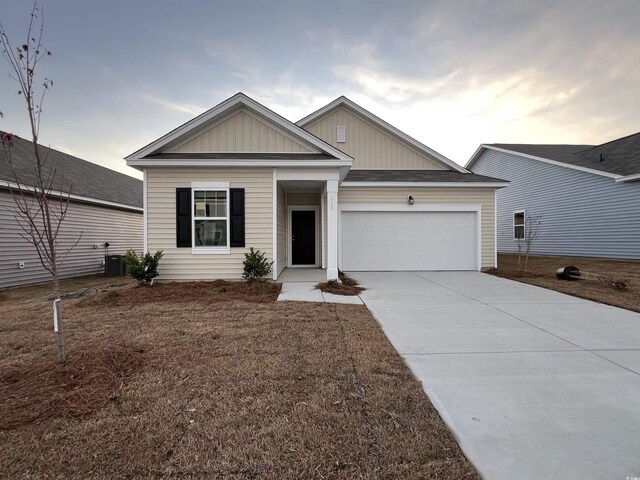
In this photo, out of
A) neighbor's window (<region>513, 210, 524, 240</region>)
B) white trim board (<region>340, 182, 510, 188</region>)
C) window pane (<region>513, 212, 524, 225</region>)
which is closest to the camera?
white trim board (<region>340, 182, 510, 188</region>)

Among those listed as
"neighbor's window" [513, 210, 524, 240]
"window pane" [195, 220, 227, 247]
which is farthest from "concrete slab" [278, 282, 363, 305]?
"neighbor's window" [513, 210, 524, 240]

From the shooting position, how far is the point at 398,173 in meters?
12.5

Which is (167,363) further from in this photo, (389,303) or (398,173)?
(398,173)

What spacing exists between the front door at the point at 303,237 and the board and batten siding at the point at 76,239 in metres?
6.62

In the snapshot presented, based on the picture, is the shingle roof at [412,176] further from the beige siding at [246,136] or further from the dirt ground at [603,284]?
the dirt ground at [603,284]

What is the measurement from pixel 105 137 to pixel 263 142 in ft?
30.1

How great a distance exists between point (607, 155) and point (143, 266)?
2053cm

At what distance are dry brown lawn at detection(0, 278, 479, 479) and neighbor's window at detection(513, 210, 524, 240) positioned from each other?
17242mm

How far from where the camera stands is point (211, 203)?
8.66m

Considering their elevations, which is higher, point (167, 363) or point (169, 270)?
point (169, 270)

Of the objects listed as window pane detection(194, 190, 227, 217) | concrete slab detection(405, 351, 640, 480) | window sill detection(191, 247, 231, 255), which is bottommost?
concrete slab detection(405, 351, 640, 480)

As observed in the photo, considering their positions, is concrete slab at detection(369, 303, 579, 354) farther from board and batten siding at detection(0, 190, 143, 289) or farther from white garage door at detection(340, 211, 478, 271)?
board and batten siding at detection(0, 190, 143, 289)

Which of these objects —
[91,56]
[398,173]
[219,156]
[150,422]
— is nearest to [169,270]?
[219,156]

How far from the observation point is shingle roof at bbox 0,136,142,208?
33.2 ft
